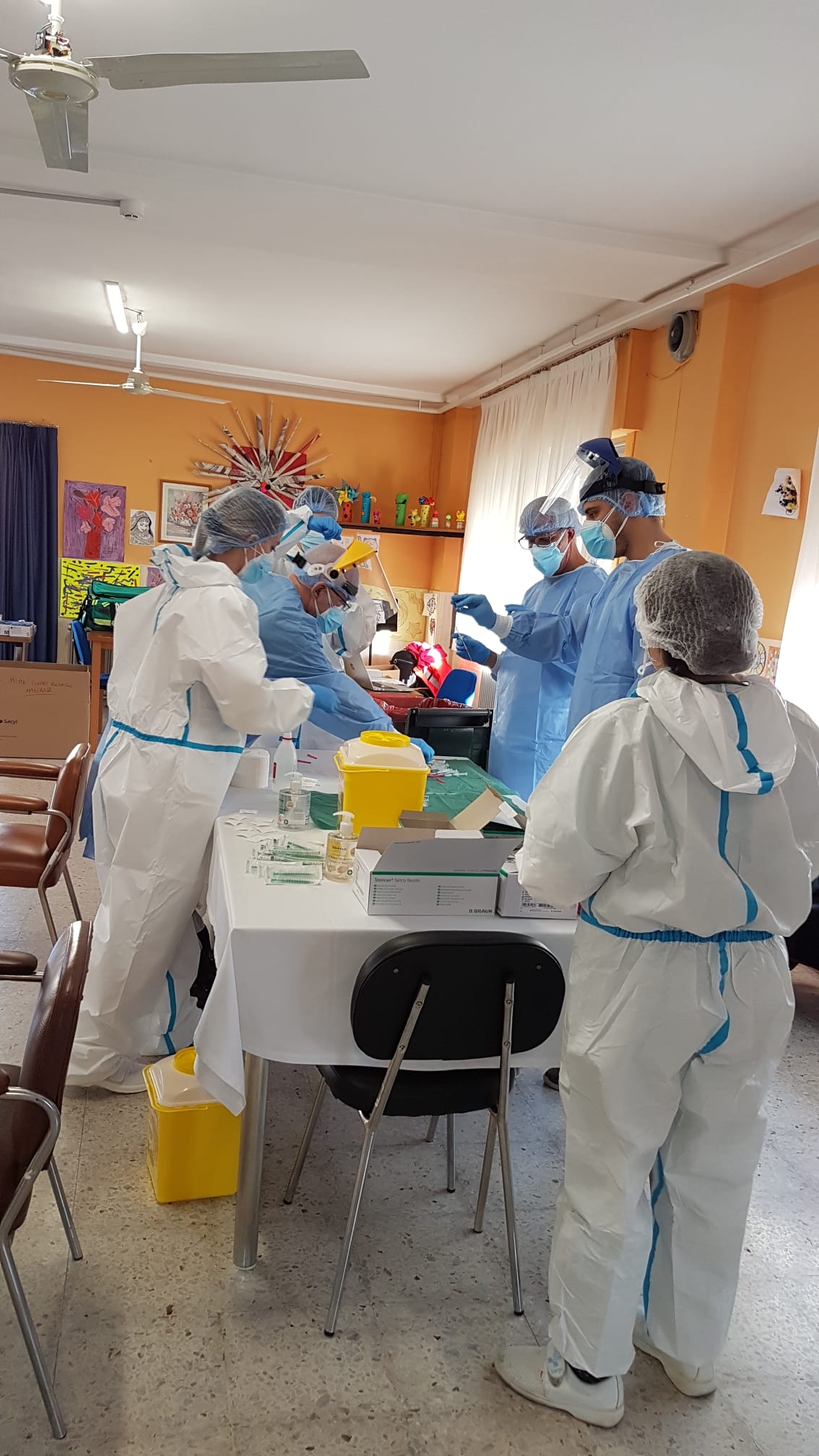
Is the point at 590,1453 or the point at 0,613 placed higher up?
the point at 0,613

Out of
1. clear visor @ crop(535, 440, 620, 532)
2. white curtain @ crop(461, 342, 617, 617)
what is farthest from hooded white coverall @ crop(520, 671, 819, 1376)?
white curtain @ crop(461, 342, 617, 617)

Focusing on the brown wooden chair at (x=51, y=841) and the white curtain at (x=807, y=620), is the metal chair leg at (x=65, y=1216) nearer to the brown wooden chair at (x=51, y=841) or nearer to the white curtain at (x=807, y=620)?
the brown wooden chair at (x=51, y=841)

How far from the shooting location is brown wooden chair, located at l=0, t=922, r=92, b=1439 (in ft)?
4.53

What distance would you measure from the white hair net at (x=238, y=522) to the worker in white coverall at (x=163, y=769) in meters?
0.24

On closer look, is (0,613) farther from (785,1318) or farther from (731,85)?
(785,1318)

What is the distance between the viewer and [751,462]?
3918 mm

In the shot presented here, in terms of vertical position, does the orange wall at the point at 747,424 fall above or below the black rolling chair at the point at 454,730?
above

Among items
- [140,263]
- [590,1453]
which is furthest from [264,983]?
[140,263]

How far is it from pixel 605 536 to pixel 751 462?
1.38 meters

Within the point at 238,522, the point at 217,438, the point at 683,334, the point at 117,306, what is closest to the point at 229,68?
the point at 238,522

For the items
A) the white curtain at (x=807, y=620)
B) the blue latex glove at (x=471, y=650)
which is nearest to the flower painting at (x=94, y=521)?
the blue latex glove at (x=471, y=650)

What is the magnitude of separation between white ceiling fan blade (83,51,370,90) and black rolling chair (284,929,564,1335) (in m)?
1.72

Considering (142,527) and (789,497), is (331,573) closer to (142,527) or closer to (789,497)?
(789,497)

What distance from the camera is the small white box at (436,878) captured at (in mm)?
1770
